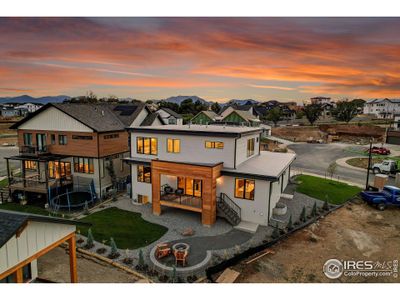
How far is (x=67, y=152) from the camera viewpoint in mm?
23828

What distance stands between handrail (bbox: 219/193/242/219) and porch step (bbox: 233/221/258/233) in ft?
2.06

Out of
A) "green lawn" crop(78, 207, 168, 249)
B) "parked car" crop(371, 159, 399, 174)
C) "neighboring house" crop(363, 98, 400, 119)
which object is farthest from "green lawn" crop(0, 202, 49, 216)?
"neighboring house" crop(363, 98, 400, 119)

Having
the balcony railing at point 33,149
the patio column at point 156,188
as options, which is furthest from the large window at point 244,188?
the balcony railing at point 33,149

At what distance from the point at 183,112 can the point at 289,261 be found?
80140mm

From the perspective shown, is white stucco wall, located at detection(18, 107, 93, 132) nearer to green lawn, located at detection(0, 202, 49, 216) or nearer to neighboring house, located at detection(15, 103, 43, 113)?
green lawn, located at detection(0, 202, 49, 216)

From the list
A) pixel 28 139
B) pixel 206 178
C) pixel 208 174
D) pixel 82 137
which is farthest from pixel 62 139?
pixel 208 174

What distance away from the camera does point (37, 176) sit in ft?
76.2

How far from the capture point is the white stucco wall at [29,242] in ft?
22.8

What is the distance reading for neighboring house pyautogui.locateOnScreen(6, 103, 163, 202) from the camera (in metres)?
22.8

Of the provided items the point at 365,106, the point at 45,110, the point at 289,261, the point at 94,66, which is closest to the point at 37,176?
the point at 45,110

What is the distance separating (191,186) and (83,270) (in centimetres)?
886

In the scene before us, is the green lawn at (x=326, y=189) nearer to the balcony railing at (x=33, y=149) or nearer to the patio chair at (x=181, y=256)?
the patio chair at (x=181, y=256)

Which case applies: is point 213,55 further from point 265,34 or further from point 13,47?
point 13,47

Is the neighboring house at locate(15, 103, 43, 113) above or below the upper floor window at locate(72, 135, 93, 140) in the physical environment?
above
